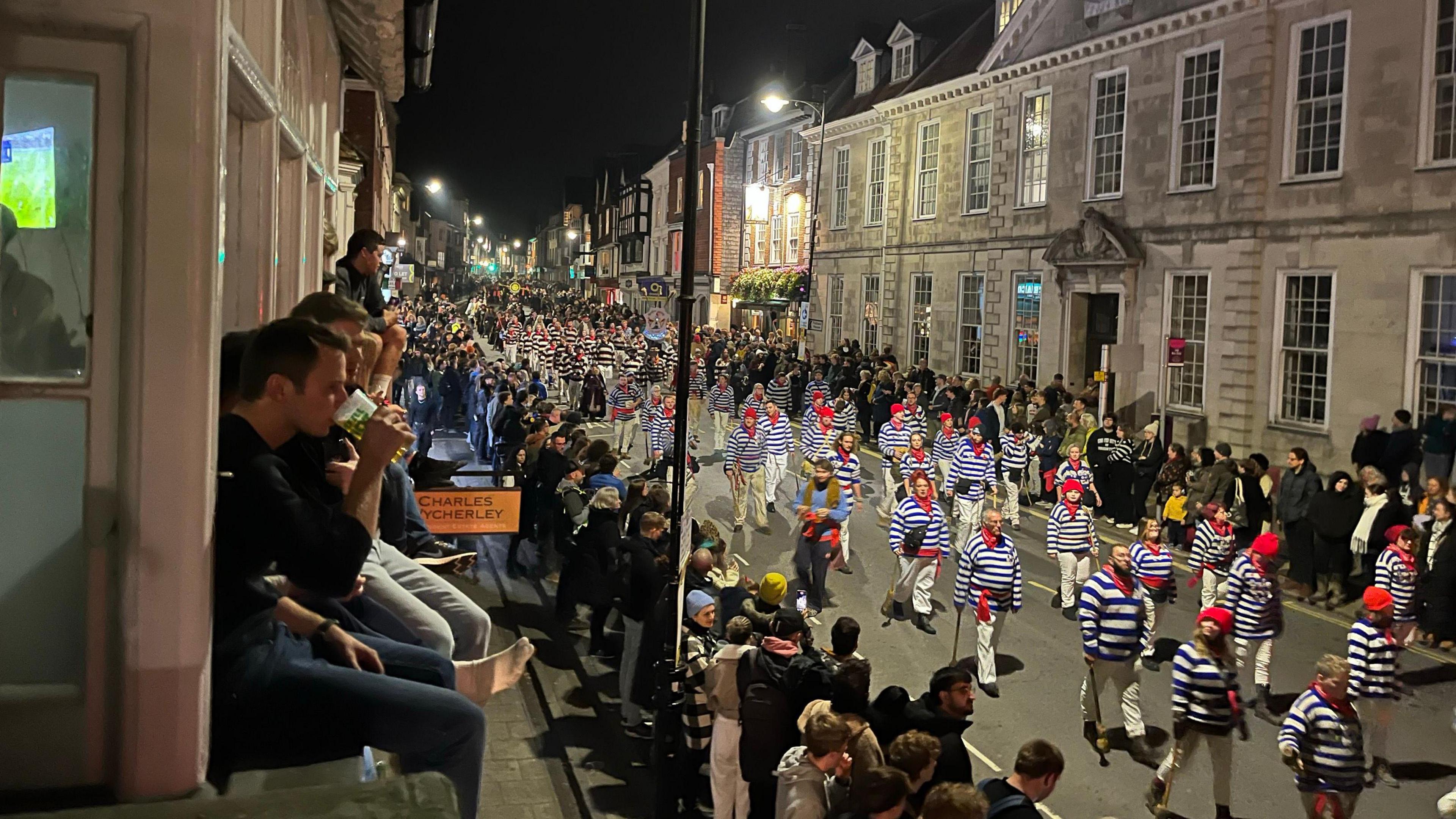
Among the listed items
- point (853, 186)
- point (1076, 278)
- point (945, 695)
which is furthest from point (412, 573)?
point (853, 186)

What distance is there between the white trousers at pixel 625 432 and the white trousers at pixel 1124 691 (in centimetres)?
1603

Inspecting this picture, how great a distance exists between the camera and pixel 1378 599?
1003 centimetres

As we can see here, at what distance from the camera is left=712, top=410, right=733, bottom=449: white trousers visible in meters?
28.5

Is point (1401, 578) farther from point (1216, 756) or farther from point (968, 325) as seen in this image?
point (968, 325)

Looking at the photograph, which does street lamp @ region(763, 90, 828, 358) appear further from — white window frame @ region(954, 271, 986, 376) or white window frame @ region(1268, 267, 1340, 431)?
white window frame @ region(1268, 267, 1340, 431)

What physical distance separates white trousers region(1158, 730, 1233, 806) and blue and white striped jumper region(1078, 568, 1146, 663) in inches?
57.7

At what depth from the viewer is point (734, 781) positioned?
28.3 ft

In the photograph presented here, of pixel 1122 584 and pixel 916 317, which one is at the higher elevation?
pixel 916 317

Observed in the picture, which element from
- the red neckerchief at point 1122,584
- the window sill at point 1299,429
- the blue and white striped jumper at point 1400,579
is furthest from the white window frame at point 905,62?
the red neckerchief at point 1122,584

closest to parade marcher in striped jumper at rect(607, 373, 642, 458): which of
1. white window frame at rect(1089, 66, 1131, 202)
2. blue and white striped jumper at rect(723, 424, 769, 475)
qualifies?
blue and white striped jumper at rect(723, 424, 769, 475)

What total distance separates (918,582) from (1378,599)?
5632 millimetres

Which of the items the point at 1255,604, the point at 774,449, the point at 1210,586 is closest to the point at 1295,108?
the point at 774,449

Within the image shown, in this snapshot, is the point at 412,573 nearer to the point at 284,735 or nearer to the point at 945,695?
the point at 284,735

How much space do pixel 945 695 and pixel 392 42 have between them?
6.47 metres
